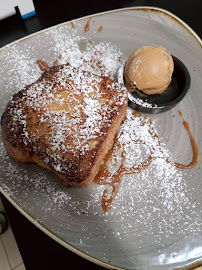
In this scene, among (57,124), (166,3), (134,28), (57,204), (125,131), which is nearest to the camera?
(57,124)

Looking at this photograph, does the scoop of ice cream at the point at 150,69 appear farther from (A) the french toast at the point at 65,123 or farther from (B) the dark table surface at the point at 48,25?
(B) the dark table surface at the point at 48,25

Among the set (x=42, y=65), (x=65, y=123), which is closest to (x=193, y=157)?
(x=65, y=123)

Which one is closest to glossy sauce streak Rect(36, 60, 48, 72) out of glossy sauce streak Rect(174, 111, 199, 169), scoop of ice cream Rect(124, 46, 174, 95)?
scoop of ice cream Rect(124, 46, 174, 95)

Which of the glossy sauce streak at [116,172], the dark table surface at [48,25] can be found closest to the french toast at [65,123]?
the glossy sauce streak at [116,172]

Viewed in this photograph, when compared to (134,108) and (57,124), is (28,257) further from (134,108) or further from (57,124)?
(134,108)

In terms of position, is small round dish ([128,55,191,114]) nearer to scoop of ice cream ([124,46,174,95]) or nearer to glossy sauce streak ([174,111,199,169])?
scoop of ice cream ([124,46,174,95])

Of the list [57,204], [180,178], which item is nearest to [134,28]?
[180,178]
